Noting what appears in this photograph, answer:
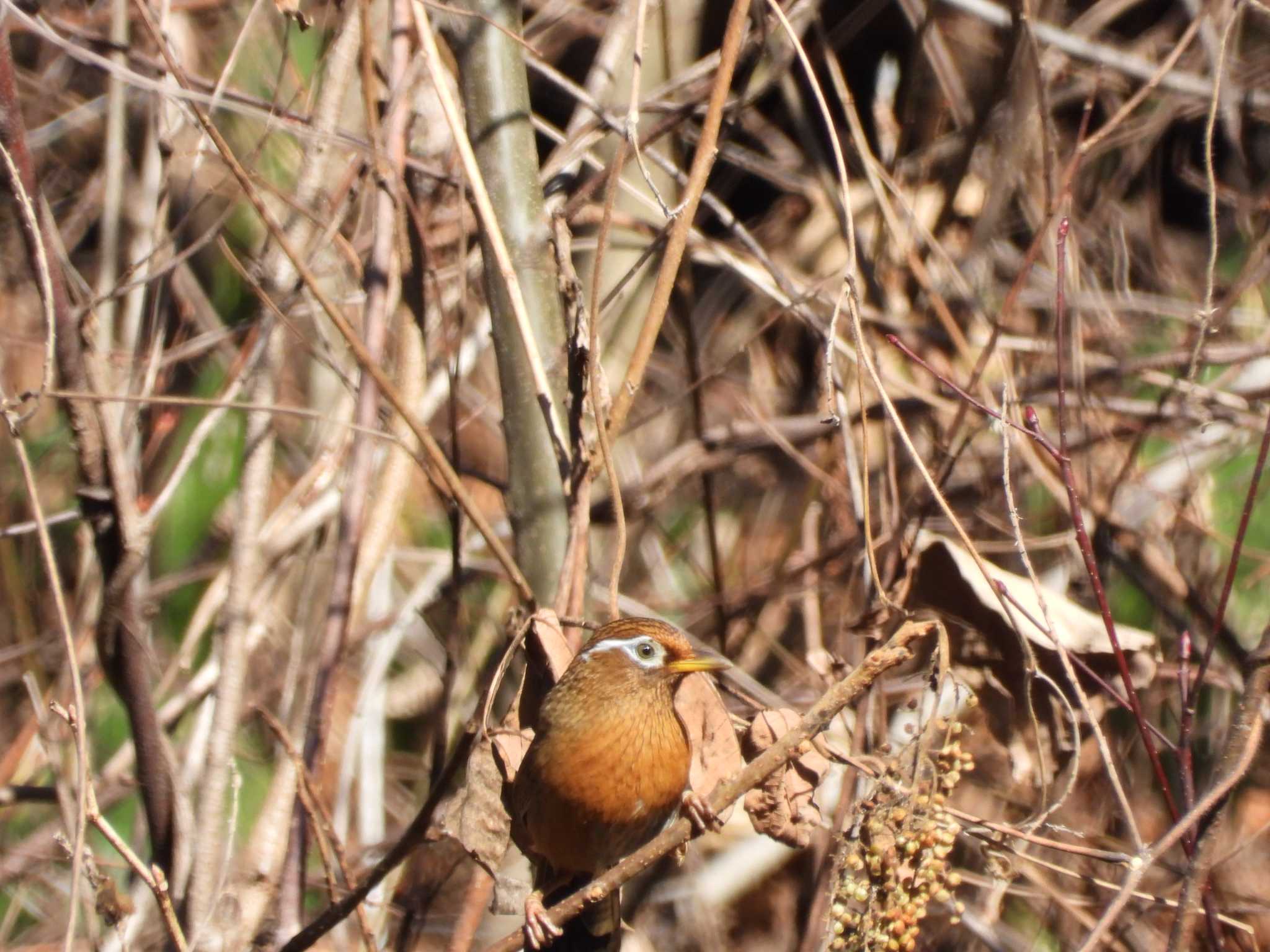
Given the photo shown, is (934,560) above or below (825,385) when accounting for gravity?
below

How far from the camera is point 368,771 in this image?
15.1 feet

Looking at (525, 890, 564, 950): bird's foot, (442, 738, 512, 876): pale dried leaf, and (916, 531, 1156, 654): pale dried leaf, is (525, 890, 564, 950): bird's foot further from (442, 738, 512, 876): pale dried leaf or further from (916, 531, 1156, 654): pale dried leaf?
(916, 531, 1156, 654): pale dried leaf

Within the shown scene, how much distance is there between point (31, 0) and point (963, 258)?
325cm

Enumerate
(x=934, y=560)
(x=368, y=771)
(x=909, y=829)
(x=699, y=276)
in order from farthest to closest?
1. (x=699, y=276)
2. (x=368, y=771)
3. (x=934, y=560)
4. (x=909, y=829)

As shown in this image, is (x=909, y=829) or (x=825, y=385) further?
(x=825, y=385)

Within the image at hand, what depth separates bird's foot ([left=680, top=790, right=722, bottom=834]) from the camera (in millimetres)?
2609

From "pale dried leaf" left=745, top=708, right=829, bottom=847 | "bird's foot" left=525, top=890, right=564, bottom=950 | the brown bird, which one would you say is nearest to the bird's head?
the brown bird

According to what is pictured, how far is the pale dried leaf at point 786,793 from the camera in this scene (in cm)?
268

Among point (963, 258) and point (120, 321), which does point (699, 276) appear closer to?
point (963, 258)

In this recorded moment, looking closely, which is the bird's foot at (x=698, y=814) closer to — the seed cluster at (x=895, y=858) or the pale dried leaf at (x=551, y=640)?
the seed cluster at (x=895, y=858)

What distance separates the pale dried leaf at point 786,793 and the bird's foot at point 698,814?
3.1 inches

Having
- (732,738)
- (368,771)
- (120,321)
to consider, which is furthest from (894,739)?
(120,321)

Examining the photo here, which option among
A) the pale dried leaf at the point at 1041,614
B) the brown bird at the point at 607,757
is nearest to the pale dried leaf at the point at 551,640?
the brown bird at the point at 607,757

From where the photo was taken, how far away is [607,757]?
300 centimetres
